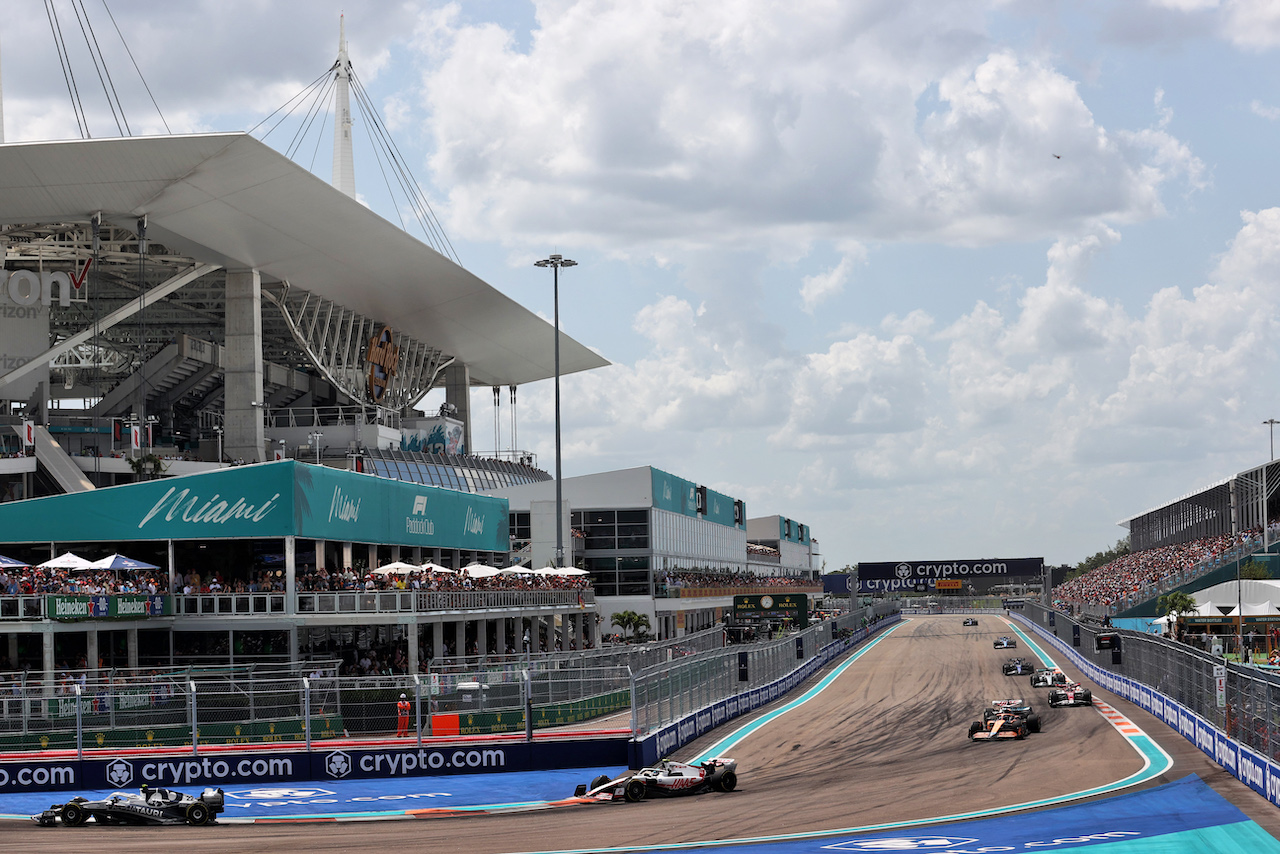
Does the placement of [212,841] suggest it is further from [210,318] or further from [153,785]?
[210,318]

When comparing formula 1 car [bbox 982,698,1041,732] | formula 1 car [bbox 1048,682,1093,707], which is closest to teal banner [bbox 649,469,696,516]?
formula 1 car [bbox 1048,682,1093,707]

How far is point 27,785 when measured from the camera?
27.5m

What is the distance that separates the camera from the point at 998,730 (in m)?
31.4

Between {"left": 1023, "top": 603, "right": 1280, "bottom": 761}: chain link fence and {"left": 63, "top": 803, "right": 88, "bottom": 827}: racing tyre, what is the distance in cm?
1972

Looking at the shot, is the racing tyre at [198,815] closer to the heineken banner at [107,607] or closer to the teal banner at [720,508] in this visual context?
the heineken banner at [107,607]

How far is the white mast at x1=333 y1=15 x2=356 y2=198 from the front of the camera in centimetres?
9425

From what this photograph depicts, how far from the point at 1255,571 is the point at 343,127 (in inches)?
2621

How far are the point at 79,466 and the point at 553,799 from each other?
36070 mm

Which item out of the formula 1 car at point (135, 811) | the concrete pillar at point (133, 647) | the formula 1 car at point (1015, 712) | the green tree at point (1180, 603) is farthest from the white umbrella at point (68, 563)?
the green tree at point (1180, 603)

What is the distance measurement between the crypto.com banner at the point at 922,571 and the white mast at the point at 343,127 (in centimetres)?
5027

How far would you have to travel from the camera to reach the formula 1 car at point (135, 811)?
74.8 feet

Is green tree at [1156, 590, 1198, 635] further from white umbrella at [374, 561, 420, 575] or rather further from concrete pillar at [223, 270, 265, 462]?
concrete pillar at [223, 270, 265, 462]

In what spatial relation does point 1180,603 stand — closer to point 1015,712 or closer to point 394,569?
point 1015,712

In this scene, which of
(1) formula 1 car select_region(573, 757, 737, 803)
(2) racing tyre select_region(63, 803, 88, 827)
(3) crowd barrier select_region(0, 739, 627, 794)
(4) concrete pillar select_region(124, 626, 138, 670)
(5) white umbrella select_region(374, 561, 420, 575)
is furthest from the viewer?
(5) white umbrella select_region(374, 561, 420, 575)
